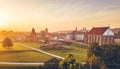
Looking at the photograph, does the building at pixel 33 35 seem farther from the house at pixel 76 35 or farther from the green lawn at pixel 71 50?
the house at pixel 76 35

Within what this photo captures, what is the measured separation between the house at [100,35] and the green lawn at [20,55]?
4015mm

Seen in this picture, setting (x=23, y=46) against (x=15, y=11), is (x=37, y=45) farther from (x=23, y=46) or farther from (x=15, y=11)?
(x=15, y=11)

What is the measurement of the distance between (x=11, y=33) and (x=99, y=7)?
631cm

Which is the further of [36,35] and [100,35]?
[100,35]

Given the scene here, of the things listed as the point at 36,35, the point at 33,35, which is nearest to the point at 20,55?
the point at 33,35

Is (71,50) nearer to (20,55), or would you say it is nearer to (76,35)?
(76,35)

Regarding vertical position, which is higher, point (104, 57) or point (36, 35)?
point (36, 35)

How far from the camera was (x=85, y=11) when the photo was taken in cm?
1538

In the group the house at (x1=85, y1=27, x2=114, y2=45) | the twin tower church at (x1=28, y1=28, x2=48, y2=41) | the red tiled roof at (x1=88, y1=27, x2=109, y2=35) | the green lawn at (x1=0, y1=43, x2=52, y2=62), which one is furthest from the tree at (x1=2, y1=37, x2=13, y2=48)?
the red tiled roof at (x1=88, y1=27, x2=109, y2=35)

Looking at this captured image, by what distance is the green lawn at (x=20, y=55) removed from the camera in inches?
546

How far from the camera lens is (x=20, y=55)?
47.1ft

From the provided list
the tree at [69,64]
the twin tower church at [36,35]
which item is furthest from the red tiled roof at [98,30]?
the tree at [69,64]

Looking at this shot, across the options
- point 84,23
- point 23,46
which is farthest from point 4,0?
point 84,23

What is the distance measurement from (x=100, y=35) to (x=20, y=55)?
614 centimetres
